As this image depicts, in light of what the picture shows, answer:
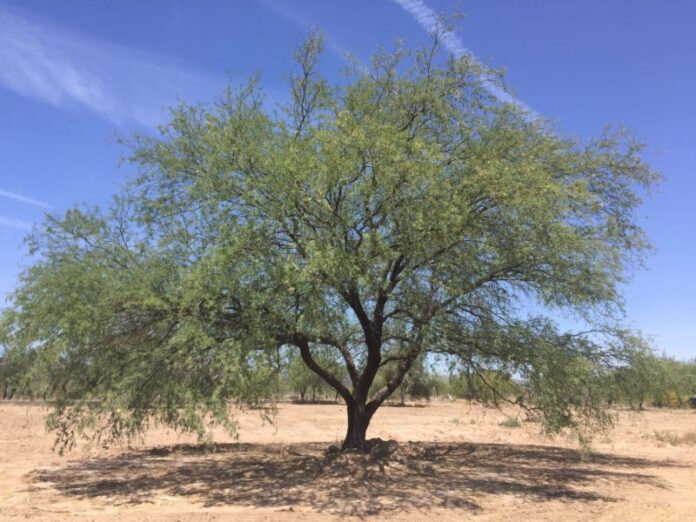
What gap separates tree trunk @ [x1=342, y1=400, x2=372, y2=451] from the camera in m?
15.8

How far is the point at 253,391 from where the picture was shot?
1100 centimetres

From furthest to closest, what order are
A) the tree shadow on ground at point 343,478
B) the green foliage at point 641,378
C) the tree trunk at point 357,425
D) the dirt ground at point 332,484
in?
the tree trunk at point 357,425, the green foliage at point 641,378, the tree shadow on ground at point 343,478, the dirt ground at point 332,484

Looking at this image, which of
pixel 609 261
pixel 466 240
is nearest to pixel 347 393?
pixel 466 240

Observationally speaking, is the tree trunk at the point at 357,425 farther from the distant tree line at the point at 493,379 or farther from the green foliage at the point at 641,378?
the green foliage at the point at 641,378

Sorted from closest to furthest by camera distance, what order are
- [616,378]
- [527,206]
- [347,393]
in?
1. [527,206]
2. [616,378]
3. [347,393]

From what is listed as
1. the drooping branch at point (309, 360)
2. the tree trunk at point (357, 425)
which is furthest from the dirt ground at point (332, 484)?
the drooping branch at point (309, 360)

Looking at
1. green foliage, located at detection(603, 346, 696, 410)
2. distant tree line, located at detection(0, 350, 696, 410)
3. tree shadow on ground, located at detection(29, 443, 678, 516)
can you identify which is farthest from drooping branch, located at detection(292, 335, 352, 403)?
green foliage, located at detection(603, 346, 696, 410)

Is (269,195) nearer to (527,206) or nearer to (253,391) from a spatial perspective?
(253,391)

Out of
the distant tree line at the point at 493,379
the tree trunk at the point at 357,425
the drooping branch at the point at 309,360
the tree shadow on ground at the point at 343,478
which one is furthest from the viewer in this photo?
the tree trunk at the point at 357,425

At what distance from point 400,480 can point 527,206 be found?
6973 millimetres

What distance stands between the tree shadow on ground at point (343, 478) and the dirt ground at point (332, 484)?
0.10ft

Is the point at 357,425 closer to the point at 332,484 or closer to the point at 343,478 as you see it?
the point at 343,478

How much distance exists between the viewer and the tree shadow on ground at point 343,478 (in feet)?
35.9

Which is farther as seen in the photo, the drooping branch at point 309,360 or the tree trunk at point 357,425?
the tree trunk at point 357,425
